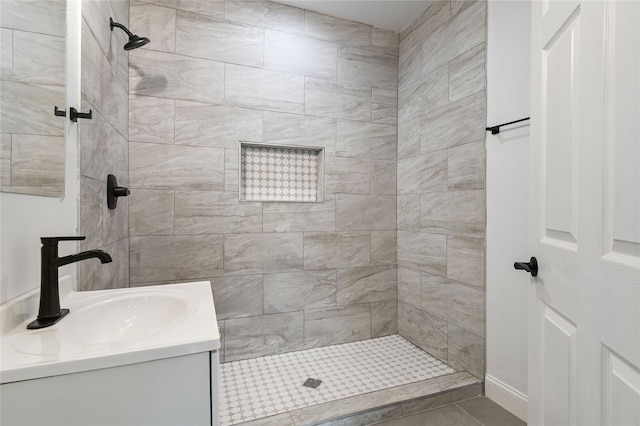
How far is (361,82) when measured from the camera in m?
2.59

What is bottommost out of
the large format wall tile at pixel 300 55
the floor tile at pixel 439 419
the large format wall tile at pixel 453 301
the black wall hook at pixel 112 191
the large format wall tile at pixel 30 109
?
the floor tile at pixel 439 419

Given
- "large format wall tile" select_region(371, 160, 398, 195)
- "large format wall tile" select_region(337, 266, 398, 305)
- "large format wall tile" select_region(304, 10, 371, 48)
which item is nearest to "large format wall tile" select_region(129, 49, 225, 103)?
"large format wall tile" select_region(304, 10, 371, 48)

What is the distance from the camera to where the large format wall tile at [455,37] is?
1965mm

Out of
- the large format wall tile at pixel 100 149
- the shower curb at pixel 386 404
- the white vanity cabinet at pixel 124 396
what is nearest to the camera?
the white vanity cabinet at pixel 124 396

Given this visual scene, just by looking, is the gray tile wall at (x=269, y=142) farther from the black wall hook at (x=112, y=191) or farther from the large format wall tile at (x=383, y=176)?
the black wall hook at (x=112, y=191)

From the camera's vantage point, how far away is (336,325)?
8.27 ft

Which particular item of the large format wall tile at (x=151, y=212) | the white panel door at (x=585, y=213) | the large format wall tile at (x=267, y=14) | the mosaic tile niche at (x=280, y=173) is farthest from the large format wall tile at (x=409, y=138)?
the large format wall tile at (x=151, y=212)

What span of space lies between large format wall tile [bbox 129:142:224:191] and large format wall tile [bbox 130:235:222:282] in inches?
14.3

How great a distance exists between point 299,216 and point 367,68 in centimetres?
139

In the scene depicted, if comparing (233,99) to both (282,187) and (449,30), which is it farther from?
(449,30)

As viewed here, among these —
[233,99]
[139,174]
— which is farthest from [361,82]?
[139,174]

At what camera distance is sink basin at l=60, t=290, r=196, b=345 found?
992mm

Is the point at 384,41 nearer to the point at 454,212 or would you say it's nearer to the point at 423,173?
the point at 423,173

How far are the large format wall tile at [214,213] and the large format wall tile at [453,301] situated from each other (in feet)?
4.51
